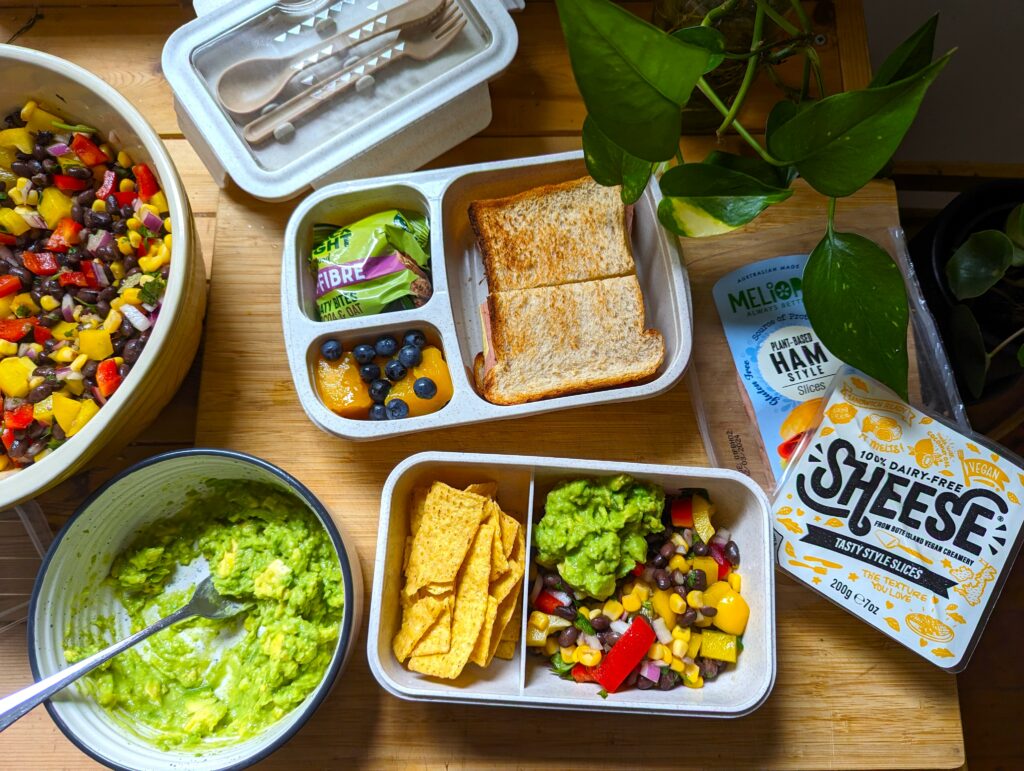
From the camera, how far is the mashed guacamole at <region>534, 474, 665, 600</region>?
4.10 feet

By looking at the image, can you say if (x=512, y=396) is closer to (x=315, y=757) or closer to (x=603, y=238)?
(x=603, y=238)

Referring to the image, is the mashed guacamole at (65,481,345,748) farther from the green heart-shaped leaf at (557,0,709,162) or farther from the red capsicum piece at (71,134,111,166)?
the green heart-shaped leaf at (557,0,709,162)

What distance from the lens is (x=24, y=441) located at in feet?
4.17

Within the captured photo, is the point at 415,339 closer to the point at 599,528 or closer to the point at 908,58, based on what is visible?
the point at 599,528

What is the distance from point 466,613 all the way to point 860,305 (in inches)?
30.7

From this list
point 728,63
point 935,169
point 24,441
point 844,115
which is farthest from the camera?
point 935,169

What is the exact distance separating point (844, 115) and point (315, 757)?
4.28ft

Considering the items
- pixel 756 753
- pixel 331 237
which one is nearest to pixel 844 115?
pixel 331 237

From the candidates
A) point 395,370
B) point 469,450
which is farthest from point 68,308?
point 469,450

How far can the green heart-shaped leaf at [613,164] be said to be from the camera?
118 cm

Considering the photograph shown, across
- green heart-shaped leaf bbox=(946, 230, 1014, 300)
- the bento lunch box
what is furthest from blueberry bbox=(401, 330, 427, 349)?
green heart-shaped leaf bbox=(946, 230, 1014, 300)

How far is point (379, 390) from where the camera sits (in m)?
1.36

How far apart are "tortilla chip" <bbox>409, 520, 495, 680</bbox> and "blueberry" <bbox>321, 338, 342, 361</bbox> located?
0.34 m

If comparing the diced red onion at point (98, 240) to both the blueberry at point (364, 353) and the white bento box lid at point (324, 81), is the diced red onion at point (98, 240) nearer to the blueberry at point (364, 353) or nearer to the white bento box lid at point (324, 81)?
the white bento box lid at point (324, 81)
